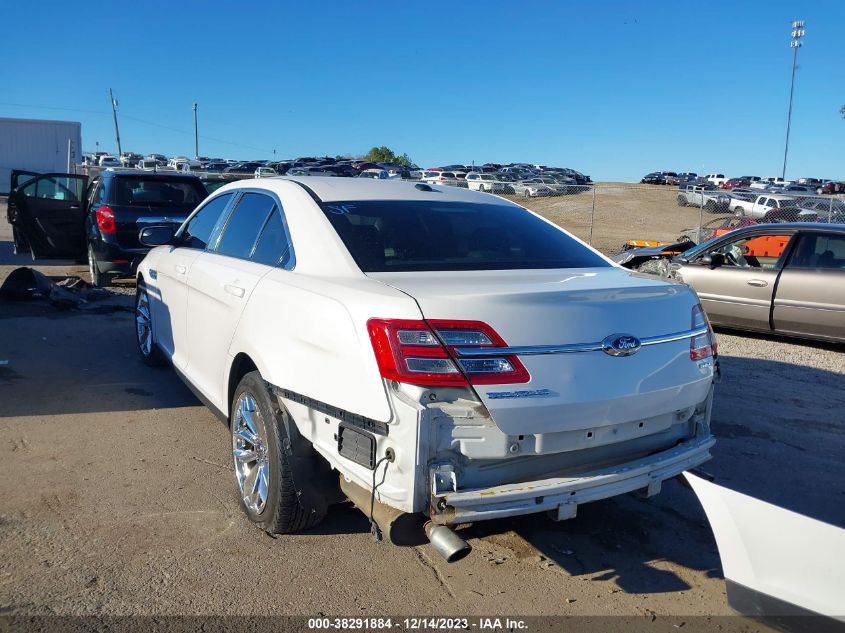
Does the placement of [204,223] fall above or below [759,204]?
below

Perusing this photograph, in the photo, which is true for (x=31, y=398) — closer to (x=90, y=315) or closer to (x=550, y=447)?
(x=90, y=315)

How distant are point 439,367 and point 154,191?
9.15 metres

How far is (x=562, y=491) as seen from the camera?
2889 mm

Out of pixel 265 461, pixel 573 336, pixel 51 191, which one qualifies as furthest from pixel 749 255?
pixel 51 191

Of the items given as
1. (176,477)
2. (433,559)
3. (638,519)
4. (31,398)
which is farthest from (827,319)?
(31,398)

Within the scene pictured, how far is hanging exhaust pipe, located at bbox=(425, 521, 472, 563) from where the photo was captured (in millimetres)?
2660

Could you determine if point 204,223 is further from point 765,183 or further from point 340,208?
point 765,183

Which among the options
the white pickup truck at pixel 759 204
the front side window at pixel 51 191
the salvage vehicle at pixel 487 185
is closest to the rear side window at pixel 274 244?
the front side window at pixel 51 191

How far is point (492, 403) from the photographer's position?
2.77 metres

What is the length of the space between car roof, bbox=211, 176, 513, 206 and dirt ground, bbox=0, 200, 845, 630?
5.54ft

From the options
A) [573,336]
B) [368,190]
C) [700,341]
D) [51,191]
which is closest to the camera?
[573,336]

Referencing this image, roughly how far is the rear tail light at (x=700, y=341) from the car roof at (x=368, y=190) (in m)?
1.50

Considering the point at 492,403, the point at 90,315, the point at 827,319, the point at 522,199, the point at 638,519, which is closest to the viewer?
the point at 492,403

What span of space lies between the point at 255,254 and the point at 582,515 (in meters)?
2.30
